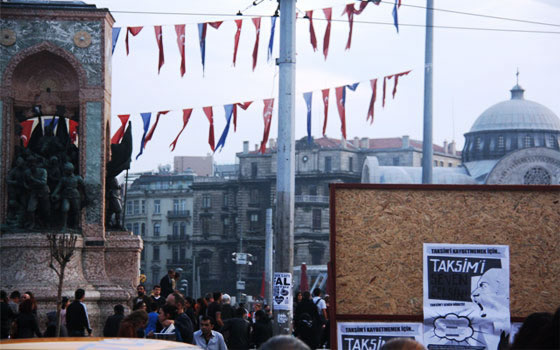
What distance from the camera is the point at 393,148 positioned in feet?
421

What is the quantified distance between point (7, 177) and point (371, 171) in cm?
8532

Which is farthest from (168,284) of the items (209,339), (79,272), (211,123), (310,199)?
(310,199)

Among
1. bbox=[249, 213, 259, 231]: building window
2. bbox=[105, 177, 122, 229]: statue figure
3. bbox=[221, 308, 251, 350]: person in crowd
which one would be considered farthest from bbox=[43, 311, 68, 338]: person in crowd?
bbox=[249, 213, 259, 231]: building window

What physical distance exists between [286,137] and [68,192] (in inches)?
319

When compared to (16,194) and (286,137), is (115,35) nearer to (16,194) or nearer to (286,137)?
(16,194)

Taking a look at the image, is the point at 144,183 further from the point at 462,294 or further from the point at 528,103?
the point at 462,294

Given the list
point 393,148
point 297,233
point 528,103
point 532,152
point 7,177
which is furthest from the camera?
point 393,148

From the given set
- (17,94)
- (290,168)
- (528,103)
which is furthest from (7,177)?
(528,103)

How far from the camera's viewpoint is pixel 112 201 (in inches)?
920

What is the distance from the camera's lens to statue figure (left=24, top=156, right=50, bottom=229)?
21.9 meters

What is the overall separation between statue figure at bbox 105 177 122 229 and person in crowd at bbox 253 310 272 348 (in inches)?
260

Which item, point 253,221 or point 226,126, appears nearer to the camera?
point 226,126

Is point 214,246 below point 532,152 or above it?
below

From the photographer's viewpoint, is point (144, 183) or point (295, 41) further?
point (144, 183)
